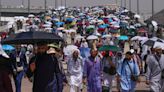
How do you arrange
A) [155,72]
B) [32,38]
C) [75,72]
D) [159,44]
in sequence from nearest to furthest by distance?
[32,38] < [155,72] < [159,44] < [75,72]

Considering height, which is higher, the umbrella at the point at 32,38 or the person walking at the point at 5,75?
the umbrella at the point at 32,38

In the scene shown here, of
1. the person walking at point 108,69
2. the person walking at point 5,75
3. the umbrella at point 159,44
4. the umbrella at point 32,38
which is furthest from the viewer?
the person walking at point 108,69

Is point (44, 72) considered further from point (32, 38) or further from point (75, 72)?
point (75, 72)

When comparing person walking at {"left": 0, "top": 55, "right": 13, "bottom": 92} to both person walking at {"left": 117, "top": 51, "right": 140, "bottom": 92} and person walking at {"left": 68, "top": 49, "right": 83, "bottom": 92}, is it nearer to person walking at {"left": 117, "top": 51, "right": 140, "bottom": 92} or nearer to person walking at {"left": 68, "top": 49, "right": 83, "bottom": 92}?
person walking at {"left": 117, "top": 51, "right": 140, "bottom": 92}

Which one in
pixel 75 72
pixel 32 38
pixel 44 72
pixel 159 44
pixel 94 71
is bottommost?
pixel 75 72

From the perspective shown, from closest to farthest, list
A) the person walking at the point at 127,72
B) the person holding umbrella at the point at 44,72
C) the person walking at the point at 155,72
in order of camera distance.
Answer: the person holding umbrella at the point at 44,72 < the person walking at the point at 155,72 < the person walking at the point at 127,72

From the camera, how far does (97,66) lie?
13625mm

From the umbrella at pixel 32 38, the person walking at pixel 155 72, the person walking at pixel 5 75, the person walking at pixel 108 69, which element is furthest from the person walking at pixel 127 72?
the person walking at pixel 5 75

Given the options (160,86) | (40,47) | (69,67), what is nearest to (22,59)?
(69,67)

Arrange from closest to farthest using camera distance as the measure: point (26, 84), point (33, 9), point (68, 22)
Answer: point (26, 84), point (68, 22), point (33, 9)

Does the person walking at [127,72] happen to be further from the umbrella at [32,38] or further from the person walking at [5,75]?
the person walking at [5,75]

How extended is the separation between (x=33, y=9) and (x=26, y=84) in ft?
352

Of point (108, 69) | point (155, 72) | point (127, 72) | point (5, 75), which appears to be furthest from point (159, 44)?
point (5, 75)

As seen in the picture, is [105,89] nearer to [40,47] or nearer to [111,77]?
[111,77]
